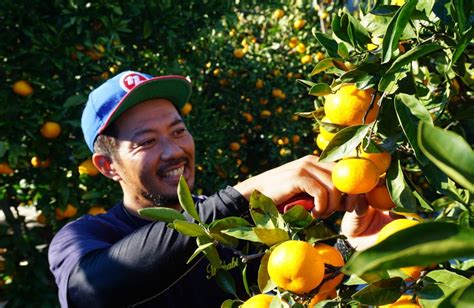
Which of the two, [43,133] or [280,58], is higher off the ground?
[43,133]

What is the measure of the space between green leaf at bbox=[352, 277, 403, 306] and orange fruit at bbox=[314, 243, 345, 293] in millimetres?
107

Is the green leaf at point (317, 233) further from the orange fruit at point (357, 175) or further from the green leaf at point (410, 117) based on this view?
the green leaf at point (410, 117)

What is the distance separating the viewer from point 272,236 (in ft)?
2.39

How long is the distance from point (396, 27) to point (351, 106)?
16 cm

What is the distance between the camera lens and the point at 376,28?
34.0 inches

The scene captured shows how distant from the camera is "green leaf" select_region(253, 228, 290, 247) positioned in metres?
0.72

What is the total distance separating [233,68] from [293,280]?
13.1 feet

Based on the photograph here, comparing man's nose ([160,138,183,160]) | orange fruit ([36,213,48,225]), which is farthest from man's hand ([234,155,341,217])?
orange fruit ([36,213,48,225])

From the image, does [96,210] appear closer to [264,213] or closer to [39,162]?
[39,162]

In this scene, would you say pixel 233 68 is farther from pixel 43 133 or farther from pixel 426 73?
pixel 426 73

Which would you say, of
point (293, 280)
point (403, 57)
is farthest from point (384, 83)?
point (293, 280)

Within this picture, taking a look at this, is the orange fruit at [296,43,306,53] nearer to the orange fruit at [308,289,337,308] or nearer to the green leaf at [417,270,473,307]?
the orange fruit at [308,289,337,308]

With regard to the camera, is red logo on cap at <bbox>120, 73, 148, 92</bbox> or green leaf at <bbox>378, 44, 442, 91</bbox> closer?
green leaf at <bbox>378, 44, 442, 91</bbox>

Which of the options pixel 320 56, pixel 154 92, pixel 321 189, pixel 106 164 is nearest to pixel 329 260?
pixel 321 189
